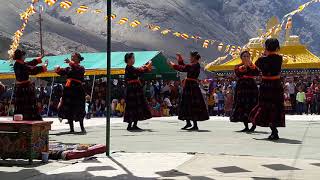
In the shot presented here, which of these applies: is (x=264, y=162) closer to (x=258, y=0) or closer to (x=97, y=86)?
(x=97, y=86)

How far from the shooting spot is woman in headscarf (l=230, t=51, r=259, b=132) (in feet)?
38.0

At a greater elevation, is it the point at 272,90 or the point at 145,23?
the point at 145,23

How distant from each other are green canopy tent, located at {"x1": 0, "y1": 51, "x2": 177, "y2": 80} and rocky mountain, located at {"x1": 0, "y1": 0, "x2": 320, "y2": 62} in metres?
37.8

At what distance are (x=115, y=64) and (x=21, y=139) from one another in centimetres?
1686

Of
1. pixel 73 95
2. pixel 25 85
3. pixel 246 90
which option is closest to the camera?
pixel 25 85

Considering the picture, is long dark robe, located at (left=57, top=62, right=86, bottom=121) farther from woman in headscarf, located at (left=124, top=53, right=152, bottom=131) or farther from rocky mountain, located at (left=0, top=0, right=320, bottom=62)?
rocky mountain, located at (left=0, top=0, right=320, bottom=62)

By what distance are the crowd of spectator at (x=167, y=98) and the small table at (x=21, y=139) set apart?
1327 centimetres

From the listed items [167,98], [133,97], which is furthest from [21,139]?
[167,98]

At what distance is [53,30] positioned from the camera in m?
86.4

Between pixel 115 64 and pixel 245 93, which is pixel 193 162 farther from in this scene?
pixel 115 64

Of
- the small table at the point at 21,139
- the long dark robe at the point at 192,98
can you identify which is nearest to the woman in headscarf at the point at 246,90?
the long dark robe at the point at 192,98

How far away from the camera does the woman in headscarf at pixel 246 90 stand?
1159cm

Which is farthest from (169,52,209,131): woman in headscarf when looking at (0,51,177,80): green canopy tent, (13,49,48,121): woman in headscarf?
(0,51,177,80): green canopy tent

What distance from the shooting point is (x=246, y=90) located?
11.6 m
